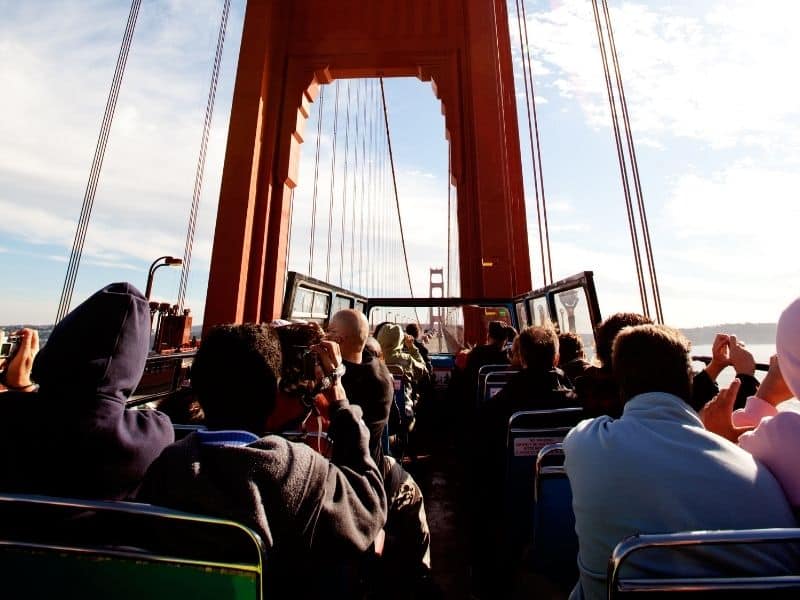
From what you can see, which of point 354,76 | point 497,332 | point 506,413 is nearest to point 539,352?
point 506,413

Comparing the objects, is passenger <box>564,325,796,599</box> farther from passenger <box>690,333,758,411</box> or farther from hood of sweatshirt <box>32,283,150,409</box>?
hood of sweatshirt <box>32,283,150,409</box>

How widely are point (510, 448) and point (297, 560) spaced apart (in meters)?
0.88

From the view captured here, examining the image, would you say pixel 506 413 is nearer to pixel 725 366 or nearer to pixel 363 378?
pixel 363 378

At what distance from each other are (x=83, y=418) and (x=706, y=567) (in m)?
1.13

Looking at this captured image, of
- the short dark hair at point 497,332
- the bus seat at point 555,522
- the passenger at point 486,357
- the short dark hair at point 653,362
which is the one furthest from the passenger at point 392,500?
the short dark hair at point 497,332

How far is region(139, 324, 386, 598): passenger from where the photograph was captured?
652 mm

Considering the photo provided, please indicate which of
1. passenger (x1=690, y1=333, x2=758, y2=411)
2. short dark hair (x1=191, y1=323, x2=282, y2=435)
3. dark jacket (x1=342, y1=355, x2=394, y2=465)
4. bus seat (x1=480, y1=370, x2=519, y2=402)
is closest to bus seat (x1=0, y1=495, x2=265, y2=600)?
short dark hair (x1=191, y1=323, x2=282, y2=435)

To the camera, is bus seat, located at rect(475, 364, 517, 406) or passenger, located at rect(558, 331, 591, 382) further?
bus seat, located at rect(475, 364, 517, 406)

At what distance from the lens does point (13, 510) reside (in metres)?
0.66

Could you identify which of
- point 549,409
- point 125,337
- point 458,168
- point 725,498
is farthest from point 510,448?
point 458,168

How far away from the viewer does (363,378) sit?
5.13ft

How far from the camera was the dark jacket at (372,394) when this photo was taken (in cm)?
151

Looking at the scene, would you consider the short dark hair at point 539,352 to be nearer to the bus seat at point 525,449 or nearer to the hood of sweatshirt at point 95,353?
the bus seat at point 525,449

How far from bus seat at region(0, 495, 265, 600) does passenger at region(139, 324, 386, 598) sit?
1.7 inches
